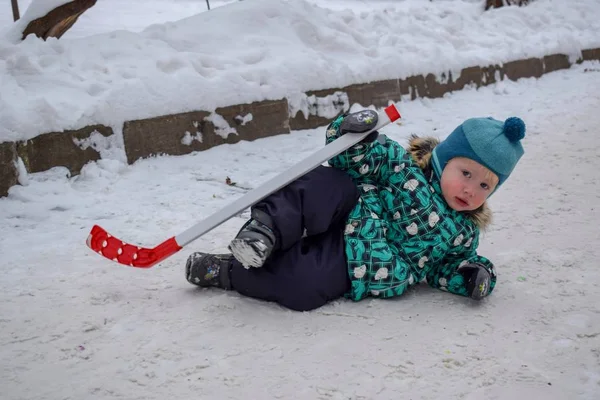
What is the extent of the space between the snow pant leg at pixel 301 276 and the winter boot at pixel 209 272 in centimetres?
3

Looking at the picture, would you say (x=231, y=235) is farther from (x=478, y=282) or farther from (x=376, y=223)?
(x=478, y=282)

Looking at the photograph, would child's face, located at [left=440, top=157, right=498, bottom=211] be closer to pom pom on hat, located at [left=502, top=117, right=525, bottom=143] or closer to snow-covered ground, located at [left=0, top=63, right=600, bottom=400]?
pom pom on hat, located at [left=502, top=117, right=525, bottom=143]

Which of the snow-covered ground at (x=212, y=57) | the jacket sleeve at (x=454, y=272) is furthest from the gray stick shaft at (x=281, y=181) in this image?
the snow-covered ground at (x=212, y=57)

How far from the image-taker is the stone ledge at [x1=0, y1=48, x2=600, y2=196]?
10.1ft

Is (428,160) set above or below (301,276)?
above

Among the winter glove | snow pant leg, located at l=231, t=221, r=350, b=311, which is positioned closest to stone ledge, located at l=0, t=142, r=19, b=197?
snow pant leg, located at l=231, t=221, r=350, b=311

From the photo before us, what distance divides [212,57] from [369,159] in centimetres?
213

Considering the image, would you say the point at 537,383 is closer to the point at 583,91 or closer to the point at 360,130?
the point at 360,130

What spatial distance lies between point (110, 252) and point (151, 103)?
4.63 feet

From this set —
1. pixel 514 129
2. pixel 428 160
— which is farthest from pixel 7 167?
pixel 514 129

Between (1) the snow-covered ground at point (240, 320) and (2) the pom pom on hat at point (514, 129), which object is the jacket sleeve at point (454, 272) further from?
(2) the pom pom on hat at point (514, 129)

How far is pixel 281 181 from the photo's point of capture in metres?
2.06

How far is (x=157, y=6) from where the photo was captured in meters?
6.91

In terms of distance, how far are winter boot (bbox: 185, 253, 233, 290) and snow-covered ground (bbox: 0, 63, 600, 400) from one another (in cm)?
4
